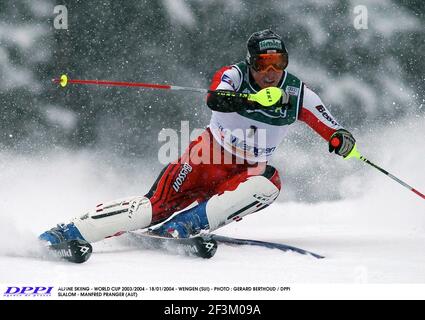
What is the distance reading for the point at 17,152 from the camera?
276 inches

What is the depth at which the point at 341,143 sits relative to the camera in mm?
4449

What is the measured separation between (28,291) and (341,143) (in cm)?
217

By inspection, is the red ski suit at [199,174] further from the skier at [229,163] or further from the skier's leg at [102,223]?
the skier's leg at [102,223]

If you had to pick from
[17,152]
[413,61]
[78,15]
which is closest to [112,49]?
[78,15]

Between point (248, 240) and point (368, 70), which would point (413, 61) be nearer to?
point (368, 70)

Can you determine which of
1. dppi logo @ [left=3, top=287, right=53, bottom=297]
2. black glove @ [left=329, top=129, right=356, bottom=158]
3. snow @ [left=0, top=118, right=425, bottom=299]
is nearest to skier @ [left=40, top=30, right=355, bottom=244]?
black glove @ [left=329, top=129, right=356, bottom=158]

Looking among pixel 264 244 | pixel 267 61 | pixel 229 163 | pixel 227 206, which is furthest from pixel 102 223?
pixel 267 61

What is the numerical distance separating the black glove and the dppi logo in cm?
204

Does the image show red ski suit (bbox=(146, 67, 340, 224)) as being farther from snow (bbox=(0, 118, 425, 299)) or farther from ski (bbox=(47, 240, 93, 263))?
ski (bbox=(47, 240, 93, 263))

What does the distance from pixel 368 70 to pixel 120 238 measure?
354cm

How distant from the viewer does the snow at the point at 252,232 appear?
11.4 feet

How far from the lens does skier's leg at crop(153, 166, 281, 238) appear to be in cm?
430

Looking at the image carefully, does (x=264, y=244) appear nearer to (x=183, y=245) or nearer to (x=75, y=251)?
(x=183, y=245)

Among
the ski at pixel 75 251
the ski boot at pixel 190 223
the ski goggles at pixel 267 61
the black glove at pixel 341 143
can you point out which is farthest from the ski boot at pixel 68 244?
the black glove at pixel 341 143
